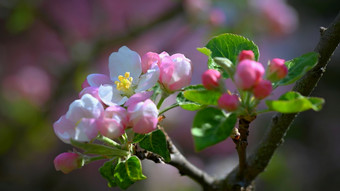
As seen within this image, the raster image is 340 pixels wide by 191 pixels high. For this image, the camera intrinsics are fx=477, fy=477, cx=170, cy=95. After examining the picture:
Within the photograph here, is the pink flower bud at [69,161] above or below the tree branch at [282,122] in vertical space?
above

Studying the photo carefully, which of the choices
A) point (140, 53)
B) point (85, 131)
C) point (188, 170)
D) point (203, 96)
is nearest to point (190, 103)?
point (203, 96)

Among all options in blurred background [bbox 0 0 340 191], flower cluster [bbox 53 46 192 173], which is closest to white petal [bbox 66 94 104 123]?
flower cluster [bbox 53 46 192 173]

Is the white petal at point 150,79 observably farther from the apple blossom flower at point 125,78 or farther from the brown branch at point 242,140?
the brown branch at point 242,140

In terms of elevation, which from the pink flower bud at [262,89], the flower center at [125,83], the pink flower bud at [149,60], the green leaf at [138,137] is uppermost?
the pink flower bud at [149,60]

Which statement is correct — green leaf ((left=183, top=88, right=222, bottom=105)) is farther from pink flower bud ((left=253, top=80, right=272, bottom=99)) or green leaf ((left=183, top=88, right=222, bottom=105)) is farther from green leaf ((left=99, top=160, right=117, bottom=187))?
green leaf ((left=99, top=160, right=117, bottom=187))

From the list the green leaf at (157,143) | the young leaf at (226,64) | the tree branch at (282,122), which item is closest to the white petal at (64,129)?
the green leaf at (157,143)

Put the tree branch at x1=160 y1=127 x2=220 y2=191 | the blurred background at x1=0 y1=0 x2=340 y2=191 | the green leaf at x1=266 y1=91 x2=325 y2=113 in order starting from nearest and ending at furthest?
the green leaf at x1=266 y1=91 x2=325 y2=113 < the tree branch at x1=160 y1=127 x2=220 y2=191 < the blurred background at x1=0 y1=0 x2=340 y2=191

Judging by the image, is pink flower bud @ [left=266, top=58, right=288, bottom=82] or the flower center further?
the flower center

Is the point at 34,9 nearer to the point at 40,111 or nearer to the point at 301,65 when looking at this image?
the point at 40,111
